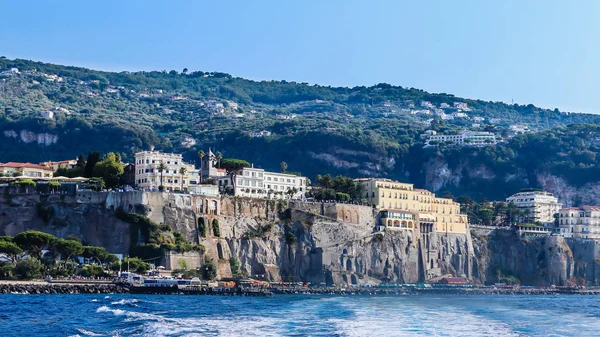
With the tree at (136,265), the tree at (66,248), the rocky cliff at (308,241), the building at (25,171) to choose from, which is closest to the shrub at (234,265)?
the rocky cliff at (308,241)

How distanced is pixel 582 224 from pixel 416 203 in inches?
1307

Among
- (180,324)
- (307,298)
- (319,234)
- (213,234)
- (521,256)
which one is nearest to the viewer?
(180,324)

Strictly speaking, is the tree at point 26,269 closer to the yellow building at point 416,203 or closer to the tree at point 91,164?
the tree at point 91,164

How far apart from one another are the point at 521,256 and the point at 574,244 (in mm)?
10677

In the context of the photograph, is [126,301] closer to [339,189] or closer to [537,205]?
[339,189]

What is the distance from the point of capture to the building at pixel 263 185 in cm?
13125

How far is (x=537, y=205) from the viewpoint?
17312 cm

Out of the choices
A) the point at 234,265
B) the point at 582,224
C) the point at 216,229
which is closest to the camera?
the point at 234,265

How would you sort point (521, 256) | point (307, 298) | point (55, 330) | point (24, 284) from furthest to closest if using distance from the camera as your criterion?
1. point (521, 256)
2. point (307, 298)
3. point (24, 284)
4. point (55, 330)

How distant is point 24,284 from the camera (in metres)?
92.9

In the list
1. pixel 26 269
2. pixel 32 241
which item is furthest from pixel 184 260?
pixel 26 269

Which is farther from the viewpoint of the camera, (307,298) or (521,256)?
(521,256)

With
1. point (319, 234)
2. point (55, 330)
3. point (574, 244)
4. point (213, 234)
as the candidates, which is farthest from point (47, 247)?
point (574, 244)

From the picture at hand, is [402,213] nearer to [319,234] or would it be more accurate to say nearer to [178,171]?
[319,234]
